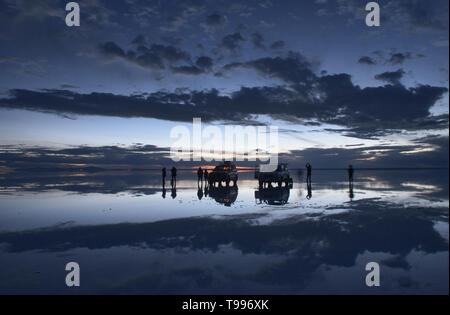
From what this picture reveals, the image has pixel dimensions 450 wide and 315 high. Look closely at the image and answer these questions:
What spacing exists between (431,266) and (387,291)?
8.68 ft

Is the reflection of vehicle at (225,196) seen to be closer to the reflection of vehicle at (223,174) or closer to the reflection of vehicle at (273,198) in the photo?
the reflection of vehicle at (273,198)

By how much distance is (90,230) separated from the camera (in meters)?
12.8

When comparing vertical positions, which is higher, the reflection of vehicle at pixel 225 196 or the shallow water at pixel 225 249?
the reflection of vehicle at pixel 225 196

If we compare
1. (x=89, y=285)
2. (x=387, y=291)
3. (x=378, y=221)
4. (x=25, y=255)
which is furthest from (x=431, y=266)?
(x=25, y=255)

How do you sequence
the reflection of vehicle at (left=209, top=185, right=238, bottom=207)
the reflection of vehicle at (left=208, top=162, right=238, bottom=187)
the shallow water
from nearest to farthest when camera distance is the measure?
the shallow water
the reflection of vehicle at (left=209, top=185, right=238, bottom=207)
the reflection of vehicle at (left=208, top=162, right=238, bottom=187)

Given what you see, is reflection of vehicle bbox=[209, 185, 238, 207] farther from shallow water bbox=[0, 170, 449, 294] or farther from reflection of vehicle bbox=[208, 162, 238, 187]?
reflection of vehicle bbox=[208, 162, 238, 187]

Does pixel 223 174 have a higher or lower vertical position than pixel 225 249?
higher

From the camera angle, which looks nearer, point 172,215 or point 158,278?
point 158,278

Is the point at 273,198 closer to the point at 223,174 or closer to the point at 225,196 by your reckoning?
the point at 225,196

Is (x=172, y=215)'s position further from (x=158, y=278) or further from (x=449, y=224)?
(x=449, y=224)

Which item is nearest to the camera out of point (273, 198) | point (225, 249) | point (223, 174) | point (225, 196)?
point (225, 249)

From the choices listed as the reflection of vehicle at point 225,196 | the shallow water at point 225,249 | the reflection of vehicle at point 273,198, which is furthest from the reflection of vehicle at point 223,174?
the shallow water at point 225,249

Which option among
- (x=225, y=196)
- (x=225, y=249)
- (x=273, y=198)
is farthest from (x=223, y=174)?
(x=225, y=249)

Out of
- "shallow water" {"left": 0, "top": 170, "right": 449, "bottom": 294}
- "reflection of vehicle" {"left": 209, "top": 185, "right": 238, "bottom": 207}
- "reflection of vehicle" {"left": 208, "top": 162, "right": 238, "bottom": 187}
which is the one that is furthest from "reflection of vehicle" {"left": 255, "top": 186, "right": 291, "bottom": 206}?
"reflection of vehicle" {"left": 208, "top": 162, "right": 238, "bottom": 187}
